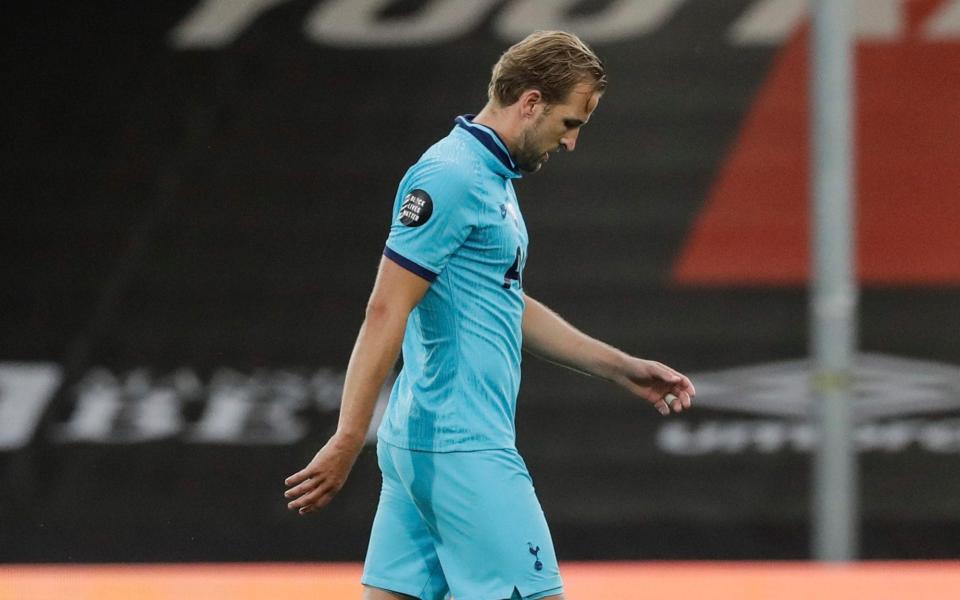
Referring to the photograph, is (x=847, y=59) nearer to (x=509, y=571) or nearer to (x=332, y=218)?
(x=332, y=218)

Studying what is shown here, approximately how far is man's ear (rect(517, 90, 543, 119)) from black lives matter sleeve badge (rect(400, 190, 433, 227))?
0.27 meters

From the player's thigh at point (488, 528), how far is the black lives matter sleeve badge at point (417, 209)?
1.34 feet

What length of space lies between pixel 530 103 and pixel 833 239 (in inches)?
94.5

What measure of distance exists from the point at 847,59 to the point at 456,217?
2.68 metres

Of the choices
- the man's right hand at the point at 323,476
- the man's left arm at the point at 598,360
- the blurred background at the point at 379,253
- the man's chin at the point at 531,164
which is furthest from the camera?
the blurred background at the point at 379,253

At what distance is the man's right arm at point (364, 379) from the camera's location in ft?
7.91

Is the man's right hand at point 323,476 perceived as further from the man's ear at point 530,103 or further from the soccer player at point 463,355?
the man's ear at point 530,103

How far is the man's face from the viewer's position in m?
2.62

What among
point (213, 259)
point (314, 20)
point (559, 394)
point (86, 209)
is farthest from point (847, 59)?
point (86, 209)

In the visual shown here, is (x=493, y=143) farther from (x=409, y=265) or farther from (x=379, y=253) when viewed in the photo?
(x=379, y=253)

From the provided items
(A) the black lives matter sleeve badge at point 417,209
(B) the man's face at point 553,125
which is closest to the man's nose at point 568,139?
(B) the man's face at point 553,125

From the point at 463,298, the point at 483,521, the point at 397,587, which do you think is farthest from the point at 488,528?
the point at 463,298

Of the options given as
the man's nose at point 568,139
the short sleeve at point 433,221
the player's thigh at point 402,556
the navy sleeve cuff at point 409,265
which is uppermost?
the man's nose at point 568,139

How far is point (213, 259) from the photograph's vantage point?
550 centimetres
